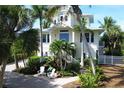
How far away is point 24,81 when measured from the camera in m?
12.3

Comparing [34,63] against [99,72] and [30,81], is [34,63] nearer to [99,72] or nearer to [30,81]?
[30,81]

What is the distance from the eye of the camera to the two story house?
13148 millimetres

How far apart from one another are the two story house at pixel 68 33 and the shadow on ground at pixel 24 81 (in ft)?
3.79

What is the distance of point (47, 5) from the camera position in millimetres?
12547

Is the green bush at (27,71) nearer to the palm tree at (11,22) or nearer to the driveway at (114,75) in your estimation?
the palm tree at (11,22)

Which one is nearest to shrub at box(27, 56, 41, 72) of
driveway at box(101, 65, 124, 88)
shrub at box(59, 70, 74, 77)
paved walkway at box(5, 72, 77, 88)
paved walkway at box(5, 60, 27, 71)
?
paved walkway at box(5, 60, 27, 71)

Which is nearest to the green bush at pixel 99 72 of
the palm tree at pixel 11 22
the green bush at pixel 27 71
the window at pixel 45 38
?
the window at pixel 45 38

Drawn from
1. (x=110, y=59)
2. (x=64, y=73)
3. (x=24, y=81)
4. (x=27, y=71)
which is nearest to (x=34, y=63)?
(x=27, y=71)

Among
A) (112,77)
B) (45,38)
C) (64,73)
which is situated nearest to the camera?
(112,77)

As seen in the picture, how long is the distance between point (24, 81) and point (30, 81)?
229 millimetres

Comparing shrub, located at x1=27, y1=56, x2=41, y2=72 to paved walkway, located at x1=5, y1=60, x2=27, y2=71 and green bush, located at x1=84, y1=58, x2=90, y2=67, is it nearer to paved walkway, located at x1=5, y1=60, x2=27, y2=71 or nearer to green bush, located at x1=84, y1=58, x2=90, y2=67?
paved walkway, located at x1=5, y1=60, x2=27, y2=71

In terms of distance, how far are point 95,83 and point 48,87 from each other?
162 centimetres

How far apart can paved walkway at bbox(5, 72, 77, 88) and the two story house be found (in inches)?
43.6
